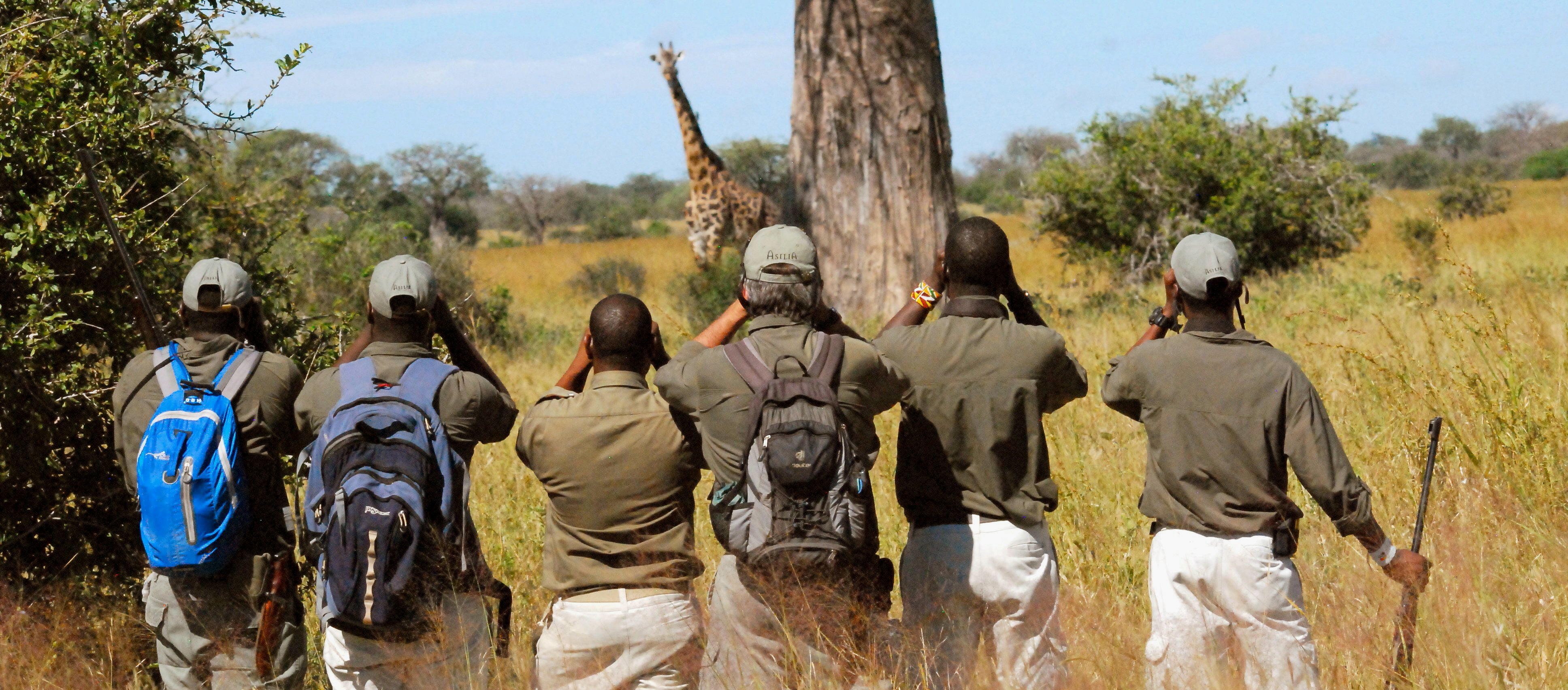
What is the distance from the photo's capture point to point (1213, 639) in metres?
3.28

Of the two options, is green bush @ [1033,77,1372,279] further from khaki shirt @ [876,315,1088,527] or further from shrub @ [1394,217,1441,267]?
khaki shirt @ [876,315,1088,527]

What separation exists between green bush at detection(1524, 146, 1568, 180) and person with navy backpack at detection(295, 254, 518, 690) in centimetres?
4207

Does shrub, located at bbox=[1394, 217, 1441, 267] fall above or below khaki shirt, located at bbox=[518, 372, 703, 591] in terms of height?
below

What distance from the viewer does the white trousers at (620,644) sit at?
3238mm

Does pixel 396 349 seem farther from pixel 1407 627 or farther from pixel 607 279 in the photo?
pixel 607 279

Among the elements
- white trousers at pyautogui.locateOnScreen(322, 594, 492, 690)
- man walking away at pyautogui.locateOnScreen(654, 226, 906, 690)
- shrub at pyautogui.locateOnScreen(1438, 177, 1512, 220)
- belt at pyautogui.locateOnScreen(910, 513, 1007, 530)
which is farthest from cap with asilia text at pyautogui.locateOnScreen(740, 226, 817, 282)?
shrub at pyautogui.locateOnScreen(1438, 177, 1512, 220)

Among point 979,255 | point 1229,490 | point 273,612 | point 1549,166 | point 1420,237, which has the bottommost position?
point 1549,166

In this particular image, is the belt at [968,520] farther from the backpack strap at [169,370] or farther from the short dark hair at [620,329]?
the backpack strap at [169,370]

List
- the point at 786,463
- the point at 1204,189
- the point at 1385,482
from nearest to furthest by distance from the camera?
the point at 786,463 < the point at 1385,482 < the point at 1204,189

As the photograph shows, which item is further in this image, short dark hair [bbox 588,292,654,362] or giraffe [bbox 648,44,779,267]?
giraffe [bbox 648,44,779,267]

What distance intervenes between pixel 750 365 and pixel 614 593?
0.68 meters

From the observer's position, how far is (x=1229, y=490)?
3.21 m

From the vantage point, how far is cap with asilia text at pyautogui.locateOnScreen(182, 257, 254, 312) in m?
3.56

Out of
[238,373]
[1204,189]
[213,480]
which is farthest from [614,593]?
[1204,189]
